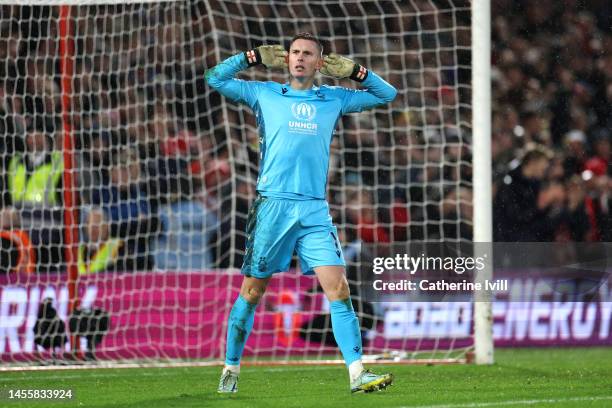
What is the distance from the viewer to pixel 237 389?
7.89 meters

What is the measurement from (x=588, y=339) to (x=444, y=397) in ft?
17.5

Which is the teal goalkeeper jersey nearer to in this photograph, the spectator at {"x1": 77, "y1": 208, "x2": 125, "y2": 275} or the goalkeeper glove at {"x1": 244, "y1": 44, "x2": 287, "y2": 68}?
the goalkeeper glove at {"x1": 244, "y1": 44, "x2": 287, "y2": 68}

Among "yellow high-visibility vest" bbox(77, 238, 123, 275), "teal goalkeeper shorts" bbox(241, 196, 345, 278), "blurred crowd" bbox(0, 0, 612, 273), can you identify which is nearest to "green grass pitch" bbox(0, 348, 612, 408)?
"teal goalkeeper shorts" bbox(241, 196, 345, 278)

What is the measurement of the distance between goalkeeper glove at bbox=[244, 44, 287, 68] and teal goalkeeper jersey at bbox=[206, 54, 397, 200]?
0.09 meters

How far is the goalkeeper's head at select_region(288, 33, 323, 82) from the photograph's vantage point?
7332 millimetres

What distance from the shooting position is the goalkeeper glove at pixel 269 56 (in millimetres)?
7383

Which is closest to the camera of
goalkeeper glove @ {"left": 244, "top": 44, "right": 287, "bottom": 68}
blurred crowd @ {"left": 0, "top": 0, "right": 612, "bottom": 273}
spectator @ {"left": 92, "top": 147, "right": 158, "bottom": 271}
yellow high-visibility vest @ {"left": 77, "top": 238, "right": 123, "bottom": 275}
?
goalkeeper glove @ {"left": 244, "top": 44, "right": 287, "bottom": 68}

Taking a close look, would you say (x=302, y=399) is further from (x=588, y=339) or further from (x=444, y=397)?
(x=588, y=339)

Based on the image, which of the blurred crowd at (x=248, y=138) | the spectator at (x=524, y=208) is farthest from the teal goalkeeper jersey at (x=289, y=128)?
the spectator at (x=524, y=208)

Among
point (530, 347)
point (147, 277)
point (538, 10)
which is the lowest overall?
point (530, 347)

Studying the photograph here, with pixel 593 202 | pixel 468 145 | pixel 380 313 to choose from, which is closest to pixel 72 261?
pixel 380 313

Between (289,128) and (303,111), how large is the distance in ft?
0.45

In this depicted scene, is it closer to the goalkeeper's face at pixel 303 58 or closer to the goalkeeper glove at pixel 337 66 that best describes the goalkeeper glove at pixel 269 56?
the goalkeeper's face at pixel 303 58

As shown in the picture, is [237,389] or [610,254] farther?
[610,254]
